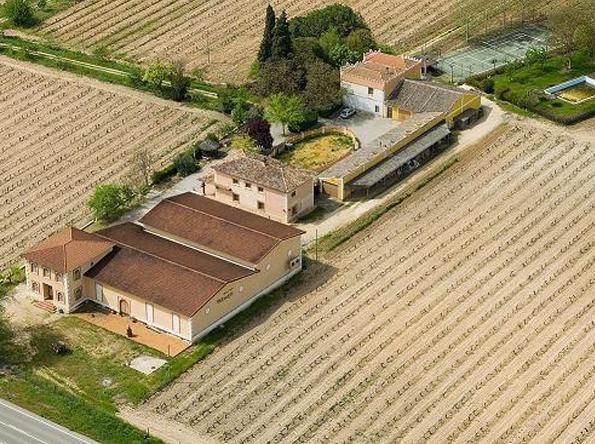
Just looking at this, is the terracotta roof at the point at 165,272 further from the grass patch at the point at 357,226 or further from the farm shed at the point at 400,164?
the farm shed at the point at 400,164

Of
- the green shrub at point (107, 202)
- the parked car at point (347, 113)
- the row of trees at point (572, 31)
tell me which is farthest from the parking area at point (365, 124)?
the green shrub at point (107, 202)

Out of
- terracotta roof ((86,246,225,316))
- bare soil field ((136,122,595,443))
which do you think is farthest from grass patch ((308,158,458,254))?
terracotta roof ((86,246,225,316))

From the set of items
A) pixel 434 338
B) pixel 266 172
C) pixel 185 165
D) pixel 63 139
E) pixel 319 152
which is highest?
pixel 266 172

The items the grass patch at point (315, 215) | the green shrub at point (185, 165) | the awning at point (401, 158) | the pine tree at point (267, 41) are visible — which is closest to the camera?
the grass patch at point (315, 215)

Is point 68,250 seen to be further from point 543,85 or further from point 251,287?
point 543,85

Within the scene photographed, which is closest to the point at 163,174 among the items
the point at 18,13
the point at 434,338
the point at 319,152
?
the point at 319,152

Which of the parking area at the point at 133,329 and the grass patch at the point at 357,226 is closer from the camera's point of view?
the parking area at the point at 133,329

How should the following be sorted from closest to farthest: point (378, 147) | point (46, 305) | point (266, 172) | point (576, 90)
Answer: point (46, 305) < point (266, 172) < point (378, 147) < point (576, 90)

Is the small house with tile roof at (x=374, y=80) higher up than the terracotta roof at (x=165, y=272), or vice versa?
the small house with tile roof at (x=374, y=80)
